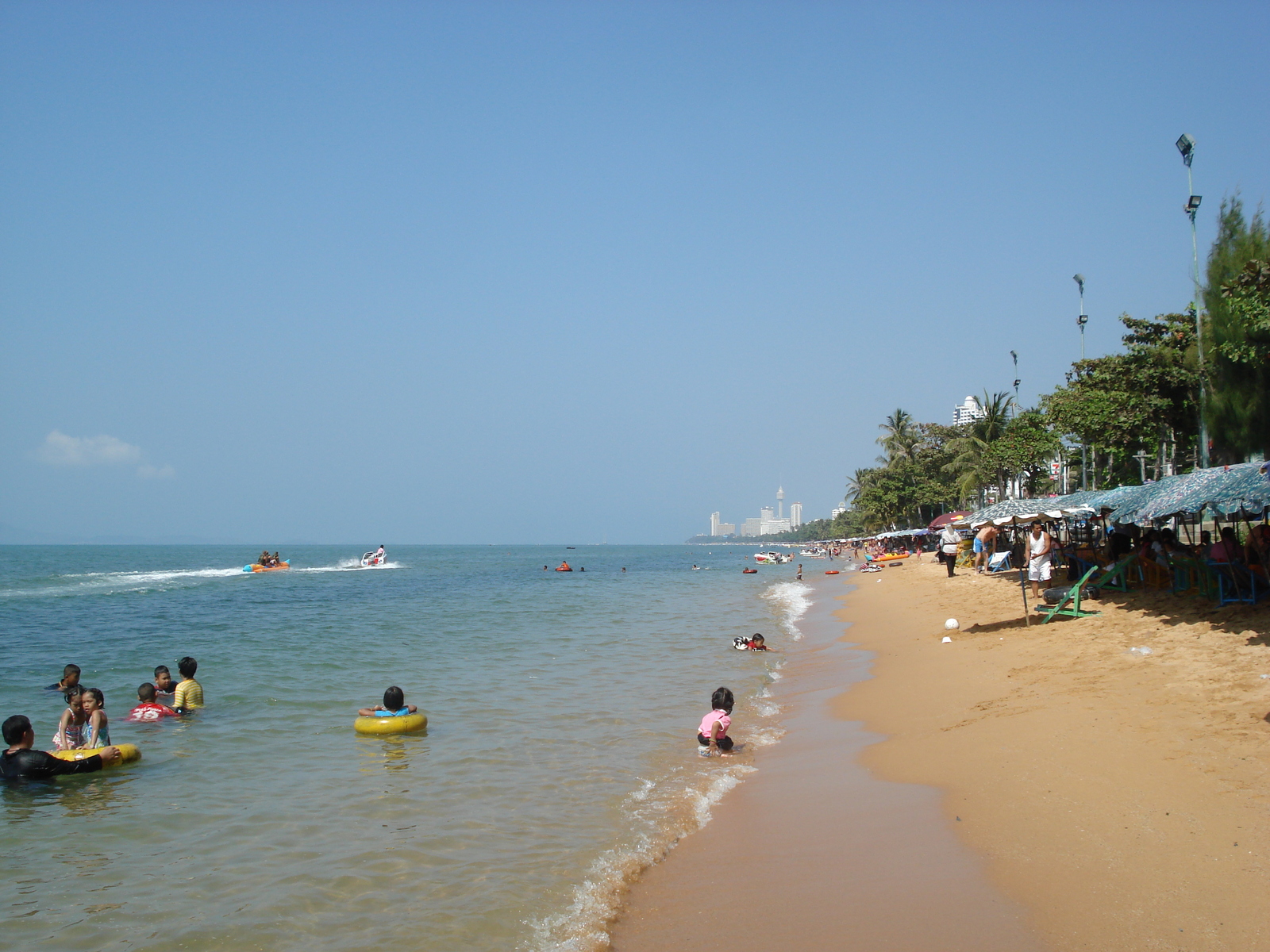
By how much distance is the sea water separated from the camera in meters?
5.09

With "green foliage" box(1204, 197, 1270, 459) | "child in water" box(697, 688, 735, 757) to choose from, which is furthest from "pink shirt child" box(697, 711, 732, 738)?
"green foliage" box(1204, 197, 1270, 459)

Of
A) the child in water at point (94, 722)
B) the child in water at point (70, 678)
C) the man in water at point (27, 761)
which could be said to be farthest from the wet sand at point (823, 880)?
the child in water at point (70, 678)

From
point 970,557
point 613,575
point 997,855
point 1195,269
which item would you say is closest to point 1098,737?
point 997,855

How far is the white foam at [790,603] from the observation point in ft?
71.6

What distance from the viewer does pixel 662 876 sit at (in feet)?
18.3

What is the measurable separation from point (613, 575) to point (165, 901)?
54985 mm

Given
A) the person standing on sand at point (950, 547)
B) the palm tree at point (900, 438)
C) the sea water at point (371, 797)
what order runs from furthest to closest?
the palm tree at point (900, 438) < the person standing on sand at point (950, 547) < the sea water at point (371, 797)

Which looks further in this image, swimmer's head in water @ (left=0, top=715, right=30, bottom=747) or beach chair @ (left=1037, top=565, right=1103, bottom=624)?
beach chair @ (left=1037, top=565, right=1103, bottom=624)

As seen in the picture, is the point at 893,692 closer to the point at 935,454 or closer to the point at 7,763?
the point at 7,763

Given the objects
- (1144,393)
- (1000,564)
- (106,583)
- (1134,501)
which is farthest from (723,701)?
(106,583)

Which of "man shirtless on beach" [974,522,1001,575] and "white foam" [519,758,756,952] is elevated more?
"man shirtless on beach" [974,522,1001,575]

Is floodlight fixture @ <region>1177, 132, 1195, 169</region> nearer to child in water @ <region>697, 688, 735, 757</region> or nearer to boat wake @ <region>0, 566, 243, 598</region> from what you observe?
child in water @ <region>697, 688, 735, 757</region>

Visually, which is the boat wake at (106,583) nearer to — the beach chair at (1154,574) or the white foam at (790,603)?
the white foam at (790,603)

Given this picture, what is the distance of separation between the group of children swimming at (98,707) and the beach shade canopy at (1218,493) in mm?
13921
